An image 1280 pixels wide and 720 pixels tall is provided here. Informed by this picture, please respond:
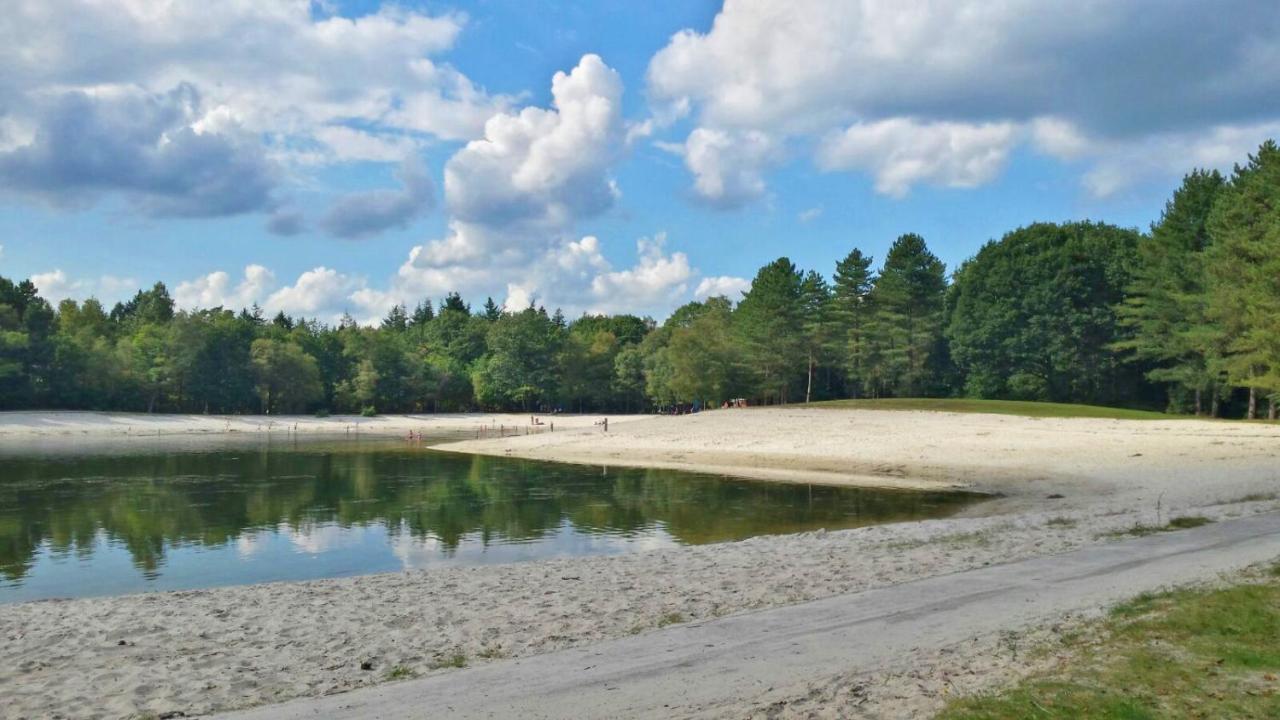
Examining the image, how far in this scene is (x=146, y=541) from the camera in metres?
21.9

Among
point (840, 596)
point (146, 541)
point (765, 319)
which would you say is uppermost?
point (765, 319)

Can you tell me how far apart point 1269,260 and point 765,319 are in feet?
160

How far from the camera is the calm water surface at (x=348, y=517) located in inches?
741

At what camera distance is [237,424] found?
92812 mm

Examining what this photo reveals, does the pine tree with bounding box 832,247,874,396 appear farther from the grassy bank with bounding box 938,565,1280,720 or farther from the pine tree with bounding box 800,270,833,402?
the grassy bank with bounding box 938,565,1280,720

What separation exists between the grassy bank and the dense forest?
1672 inches

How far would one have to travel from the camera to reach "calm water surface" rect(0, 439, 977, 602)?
18828 mm

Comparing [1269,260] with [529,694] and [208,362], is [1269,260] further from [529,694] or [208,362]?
[208,362]

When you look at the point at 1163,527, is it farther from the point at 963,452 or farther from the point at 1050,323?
the point at 1050,323

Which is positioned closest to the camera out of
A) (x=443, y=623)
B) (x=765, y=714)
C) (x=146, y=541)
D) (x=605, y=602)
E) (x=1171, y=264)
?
(x=765, y=714)

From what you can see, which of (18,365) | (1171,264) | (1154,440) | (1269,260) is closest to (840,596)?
(1154,440)

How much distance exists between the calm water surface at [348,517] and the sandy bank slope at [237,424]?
3454cm

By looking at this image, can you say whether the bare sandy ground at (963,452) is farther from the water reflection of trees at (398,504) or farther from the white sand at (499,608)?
the water reflection of trees at (398,504)

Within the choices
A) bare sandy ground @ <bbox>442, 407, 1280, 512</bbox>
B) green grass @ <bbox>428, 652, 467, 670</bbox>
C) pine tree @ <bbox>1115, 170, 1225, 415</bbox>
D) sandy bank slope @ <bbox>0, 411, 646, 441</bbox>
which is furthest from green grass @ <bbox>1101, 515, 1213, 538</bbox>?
sandy bank slope @ <bbox>0, 411, 646, 441</bbox>
